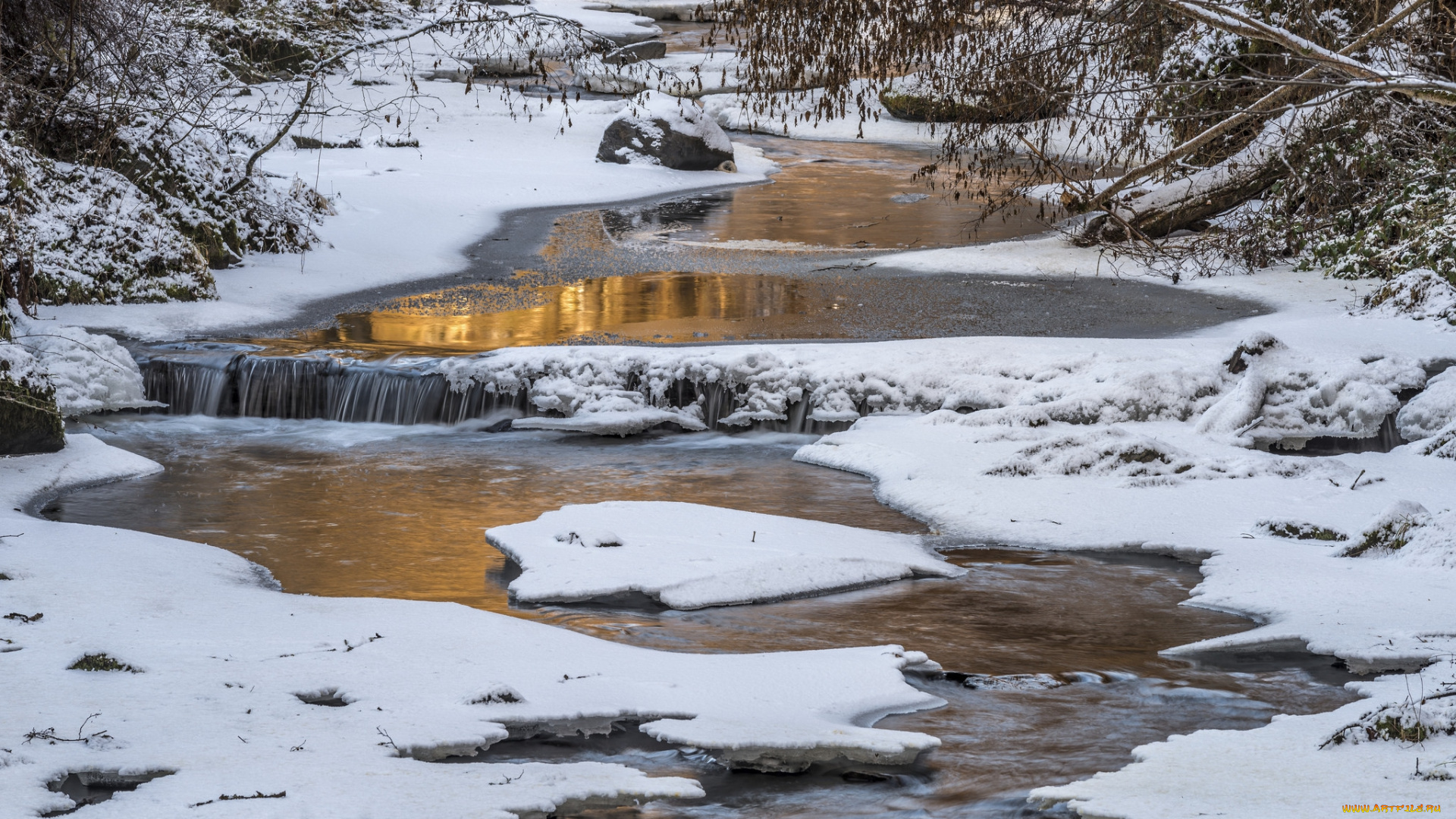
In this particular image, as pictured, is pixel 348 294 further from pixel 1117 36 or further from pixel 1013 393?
pixel 1117 36

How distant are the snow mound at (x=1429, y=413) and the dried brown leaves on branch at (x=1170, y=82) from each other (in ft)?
5.23

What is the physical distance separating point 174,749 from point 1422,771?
3.83m

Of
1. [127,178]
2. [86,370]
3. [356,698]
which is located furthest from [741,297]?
[356,698]

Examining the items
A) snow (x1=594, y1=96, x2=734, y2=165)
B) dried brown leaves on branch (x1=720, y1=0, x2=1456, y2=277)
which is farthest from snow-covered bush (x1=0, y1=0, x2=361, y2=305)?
snow (x1=594, y1=96, x2=734, y2=165)

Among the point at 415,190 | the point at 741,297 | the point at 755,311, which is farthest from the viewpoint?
the point at 415,190

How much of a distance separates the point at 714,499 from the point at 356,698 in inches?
153

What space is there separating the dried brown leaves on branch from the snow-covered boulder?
29.4ft

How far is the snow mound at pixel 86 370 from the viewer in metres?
10.1

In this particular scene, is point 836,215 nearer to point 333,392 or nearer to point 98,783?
point 333,392

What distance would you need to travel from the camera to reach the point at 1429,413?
29.1 feet

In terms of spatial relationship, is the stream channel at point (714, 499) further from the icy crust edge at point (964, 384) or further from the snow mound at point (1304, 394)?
the snow mound at point (1304, 394)

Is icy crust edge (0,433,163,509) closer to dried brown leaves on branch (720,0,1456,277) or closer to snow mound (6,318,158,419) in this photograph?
snow mound (6,318,158,419)

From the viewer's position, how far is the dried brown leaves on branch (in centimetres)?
576

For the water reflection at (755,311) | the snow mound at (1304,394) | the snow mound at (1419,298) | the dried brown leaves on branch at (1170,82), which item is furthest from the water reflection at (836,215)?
the snow mound at (1304,394)
